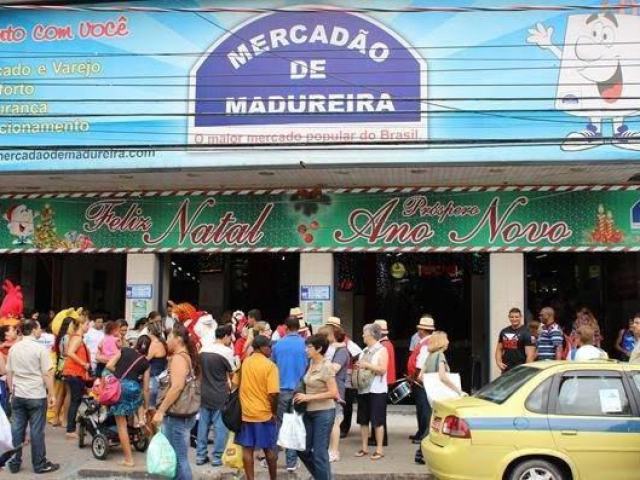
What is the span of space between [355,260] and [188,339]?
918cm

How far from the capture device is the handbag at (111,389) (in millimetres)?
9531

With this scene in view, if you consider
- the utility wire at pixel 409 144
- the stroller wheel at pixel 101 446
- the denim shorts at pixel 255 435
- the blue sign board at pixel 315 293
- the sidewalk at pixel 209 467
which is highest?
the utility wire at pixel 409 144

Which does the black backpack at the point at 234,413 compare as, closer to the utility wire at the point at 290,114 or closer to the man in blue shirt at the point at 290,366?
the man in blue shirt at the point at 290,366

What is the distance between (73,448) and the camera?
10.8 meters

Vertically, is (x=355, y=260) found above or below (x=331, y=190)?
below

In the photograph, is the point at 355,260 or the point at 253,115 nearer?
the point at 253,115

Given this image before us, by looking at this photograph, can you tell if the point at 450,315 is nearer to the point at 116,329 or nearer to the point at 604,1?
the point at 604,1

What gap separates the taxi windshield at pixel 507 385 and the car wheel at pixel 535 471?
2.18 ft

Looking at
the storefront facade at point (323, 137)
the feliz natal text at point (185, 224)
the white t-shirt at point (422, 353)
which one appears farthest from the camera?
the feliz natal text at point (185, 224)

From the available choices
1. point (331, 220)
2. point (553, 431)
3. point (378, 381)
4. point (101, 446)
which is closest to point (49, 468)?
point (101, 446)

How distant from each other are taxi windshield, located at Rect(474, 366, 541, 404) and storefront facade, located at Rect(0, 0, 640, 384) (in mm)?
5361

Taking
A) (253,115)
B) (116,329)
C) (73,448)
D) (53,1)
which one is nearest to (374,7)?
(253,115)

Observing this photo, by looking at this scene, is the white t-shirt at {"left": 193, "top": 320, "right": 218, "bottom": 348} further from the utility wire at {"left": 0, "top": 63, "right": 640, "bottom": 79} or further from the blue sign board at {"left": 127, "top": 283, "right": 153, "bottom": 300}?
the utility wire at {"left": 0, "top": 63, "right": 640, "bottom": 79}

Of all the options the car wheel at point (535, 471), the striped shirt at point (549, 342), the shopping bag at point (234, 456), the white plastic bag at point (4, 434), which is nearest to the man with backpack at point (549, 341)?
the striped shirt at point (549, 342)
